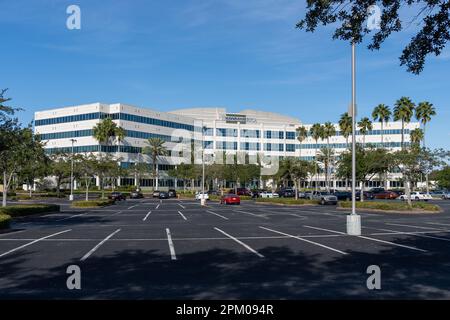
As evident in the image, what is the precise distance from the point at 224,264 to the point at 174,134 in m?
93.7

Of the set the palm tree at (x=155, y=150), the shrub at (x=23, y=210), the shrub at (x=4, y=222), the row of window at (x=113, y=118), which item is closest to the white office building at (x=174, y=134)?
the row of window at (x=113, y=118)

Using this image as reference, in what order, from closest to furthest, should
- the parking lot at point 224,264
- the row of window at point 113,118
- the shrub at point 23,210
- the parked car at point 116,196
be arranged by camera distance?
1. the parking lot at point 224,264
2. the shrub at point 23,210
3. the parked car at point 116,196
4. the row of window at point 113,118

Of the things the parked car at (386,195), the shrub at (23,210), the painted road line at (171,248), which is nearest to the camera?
the painted road line at (171,248)

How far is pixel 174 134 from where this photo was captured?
104 m

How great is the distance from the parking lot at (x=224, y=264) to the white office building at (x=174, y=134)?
6039 cm

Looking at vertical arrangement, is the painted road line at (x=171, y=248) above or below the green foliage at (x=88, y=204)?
above

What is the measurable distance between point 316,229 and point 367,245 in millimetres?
5840

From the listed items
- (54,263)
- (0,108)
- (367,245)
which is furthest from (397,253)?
(0,108)

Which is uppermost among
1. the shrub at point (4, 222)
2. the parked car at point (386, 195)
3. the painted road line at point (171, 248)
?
the shrub at point (4, 222)

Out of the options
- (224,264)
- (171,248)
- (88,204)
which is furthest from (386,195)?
(224,264)

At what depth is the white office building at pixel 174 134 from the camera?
92000mm

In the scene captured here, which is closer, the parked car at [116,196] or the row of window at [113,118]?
the parked car at [116,196]

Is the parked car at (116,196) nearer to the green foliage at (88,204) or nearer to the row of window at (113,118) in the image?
the green foliage at (88,204)
